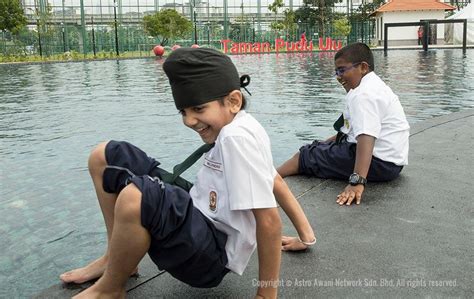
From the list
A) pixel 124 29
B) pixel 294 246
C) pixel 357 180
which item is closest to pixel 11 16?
pixel 124 29

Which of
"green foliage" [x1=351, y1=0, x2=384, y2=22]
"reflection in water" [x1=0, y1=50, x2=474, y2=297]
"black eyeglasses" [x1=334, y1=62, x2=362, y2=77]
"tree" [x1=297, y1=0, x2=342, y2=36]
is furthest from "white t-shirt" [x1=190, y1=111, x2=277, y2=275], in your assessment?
"green foliage" [x1=351, y1=0, x2=384, y2=22]

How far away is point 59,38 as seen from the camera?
45750mm

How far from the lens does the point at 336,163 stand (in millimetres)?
3904

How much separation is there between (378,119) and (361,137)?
0.16 metres

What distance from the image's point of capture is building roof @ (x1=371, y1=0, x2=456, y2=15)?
164 feet

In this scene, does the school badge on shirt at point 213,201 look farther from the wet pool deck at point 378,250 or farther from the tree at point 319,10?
the tree at point 319,10

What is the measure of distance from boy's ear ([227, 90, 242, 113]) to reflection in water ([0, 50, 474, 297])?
4.86 ft

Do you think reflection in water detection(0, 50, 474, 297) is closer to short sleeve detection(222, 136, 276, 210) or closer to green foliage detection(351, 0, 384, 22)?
short sleeve detection(222, 136, 276, 210)

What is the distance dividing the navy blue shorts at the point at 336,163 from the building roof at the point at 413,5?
163 ft

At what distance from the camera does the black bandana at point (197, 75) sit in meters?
2.01

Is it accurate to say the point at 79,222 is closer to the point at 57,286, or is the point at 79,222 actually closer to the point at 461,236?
the point at 57,286

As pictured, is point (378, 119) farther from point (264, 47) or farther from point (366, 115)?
point (264, 47)

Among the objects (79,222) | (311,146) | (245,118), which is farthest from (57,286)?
(311,146)

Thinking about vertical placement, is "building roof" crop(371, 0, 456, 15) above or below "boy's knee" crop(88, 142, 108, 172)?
above
